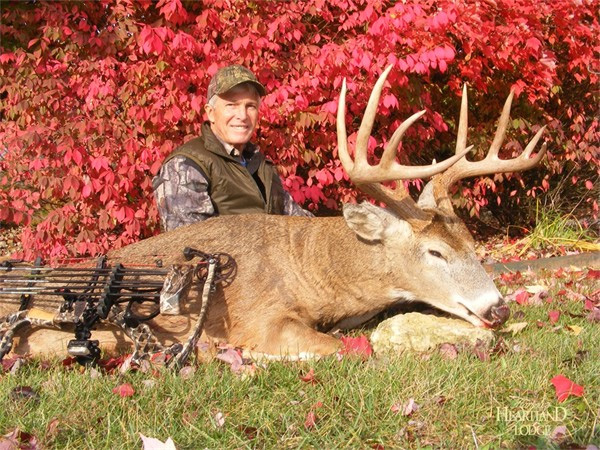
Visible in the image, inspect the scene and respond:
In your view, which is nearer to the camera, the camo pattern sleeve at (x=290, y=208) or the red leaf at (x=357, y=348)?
the red leaf at (x=357, y=348)

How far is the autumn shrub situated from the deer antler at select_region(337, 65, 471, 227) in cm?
192

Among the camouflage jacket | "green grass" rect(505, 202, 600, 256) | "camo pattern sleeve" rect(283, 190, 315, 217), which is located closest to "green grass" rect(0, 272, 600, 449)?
the camouflage jacket

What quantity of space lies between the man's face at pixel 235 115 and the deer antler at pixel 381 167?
1328mm

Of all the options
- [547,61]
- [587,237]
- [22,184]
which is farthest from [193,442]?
[587,237]

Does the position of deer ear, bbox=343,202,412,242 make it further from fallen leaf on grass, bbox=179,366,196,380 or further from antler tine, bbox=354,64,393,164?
fallen leaf on grass, bbox=179,366,196,380

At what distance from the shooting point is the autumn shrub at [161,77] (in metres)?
5.52

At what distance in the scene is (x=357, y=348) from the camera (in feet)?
11.1

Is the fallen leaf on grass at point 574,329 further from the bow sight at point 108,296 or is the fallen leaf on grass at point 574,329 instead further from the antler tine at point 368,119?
the bow sight at point 108,296

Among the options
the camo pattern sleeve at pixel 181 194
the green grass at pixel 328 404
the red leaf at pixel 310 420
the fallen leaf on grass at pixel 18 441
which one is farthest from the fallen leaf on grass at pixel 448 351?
the camo pattern sleeve at pixel 181 194

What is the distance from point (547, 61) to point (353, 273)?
4.17 meters

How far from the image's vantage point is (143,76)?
5.49m

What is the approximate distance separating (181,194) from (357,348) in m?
1.88

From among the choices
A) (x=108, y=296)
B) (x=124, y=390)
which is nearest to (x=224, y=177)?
(x=108, y=296)

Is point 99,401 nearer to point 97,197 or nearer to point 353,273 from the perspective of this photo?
point 353,273
